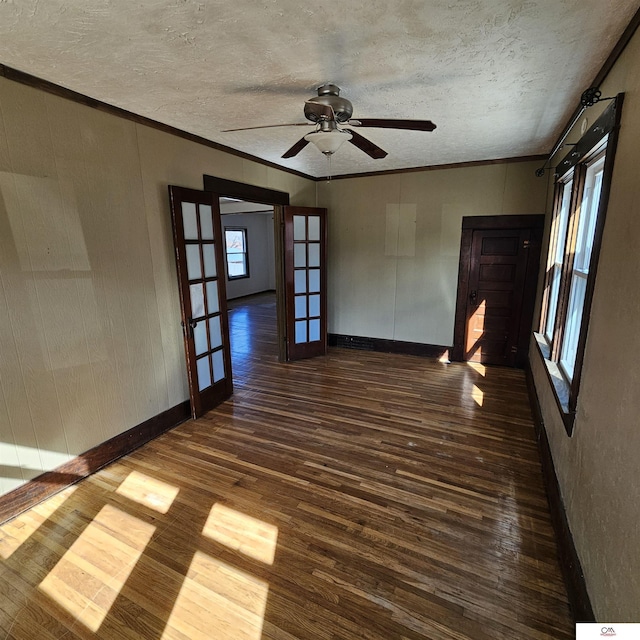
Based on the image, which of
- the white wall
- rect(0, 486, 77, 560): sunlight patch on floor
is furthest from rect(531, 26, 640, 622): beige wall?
the white wall

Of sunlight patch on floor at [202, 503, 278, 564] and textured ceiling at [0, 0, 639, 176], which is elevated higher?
textured ceiling at [0, 0, 639, 176]

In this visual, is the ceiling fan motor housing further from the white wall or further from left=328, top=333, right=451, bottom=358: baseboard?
the white wall

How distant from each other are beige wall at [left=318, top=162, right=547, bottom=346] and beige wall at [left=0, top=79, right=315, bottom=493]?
266 centimetres

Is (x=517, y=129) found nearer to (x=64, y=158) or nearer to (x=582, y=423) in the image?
(x=582, y=423)

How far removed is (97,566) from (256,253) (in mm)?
9706

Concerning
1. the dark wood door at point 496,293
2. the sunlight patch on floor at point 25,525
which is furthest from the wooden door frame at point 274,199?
the sunlight patch on floor at point 25,525

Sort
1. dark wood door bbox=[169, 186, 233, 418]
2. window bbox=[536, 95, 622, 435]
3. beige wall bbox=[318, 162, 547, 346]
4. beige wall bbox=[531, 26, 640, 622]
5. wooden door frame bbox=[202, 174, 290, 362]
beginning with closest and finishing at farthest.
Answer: beige wall bbox=[531, 26, 640, 622], window bbox=[536, 95, 622, 435], dark wood door bbox=[169, 186, 233, 418], wooden door frame bbox=[202, 174, 290, 362], beige wall bbox=[318, 162, 547, 346]

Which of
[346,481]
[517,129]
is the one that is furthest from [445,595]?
[517,129]

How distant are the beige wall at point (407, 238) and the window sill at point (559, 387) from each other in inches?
70.5

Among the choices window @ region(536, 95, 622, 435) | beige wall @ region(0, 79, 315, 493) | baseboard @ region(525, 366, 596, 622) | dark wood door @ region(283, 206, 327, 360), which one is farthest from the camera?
dark wood door @ region(283, 206, 327, 360)

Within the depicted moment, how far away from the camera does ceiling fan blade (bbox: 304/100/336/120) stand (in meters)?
1.93

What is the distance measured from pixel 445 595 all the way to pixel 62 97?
3639 mm

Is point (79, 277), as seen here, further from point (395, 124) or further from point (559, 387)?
point (559, 387)

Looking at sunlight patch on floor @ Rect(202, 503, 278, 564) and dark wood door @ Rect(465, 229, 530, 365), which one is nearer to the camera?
sunlight patch on floor @ Rect(202, 503, 278, 564)
